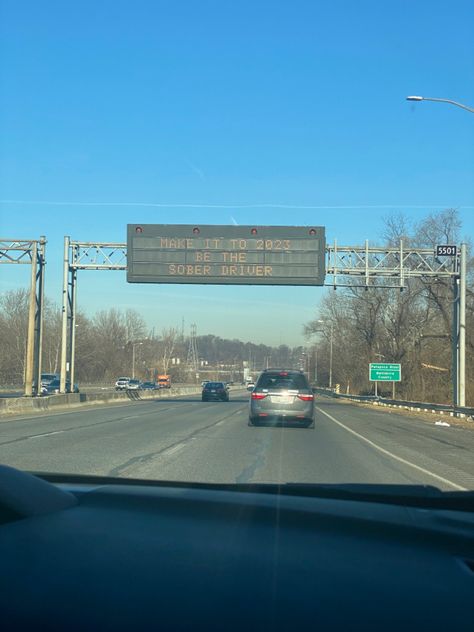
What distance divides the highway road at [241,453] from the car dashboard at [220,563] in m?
6.88

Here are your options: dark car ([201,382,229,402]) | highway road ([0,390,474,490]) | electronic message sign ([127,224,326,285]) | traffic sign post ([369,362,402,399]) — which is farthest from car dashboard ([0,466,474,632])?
dark car ([201,382,229,402])

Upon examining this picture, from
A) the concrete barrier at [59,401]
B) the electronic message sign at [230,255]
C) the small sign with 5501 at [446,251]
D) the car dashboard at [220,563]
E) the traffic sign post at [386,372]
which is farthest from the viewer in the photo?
the traffic sign post at [386,372]

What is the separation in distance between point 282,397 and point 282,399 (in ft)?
0.20

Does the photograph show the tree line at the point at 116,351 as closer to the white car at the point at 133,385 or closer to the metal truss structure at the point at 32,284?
the white car at the point at 133,385

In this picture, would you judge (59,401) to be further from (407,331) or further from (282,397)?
(407,331)

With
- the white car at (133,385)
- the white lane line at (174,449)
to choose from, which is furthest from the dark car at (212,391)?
the white lane line at (174,449)

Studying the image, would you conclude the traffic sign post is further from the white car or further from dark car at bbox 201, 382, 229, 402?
the white car

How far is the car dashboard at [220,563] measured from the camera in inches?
85.2

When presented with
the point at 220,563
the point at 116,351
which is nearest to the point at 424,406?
the point at 220,563

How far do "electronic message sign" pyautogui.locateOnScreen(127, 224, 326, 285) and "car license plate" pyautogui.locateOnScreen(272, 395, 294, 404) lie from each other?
39.9ft

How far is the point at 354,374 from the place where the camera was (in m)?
74.5

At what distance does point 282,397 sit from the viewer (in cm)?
2052

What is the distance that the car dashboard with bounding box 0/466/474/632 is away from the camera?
216cm

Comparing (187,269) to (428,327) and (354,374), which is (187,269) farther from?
(354,374)
